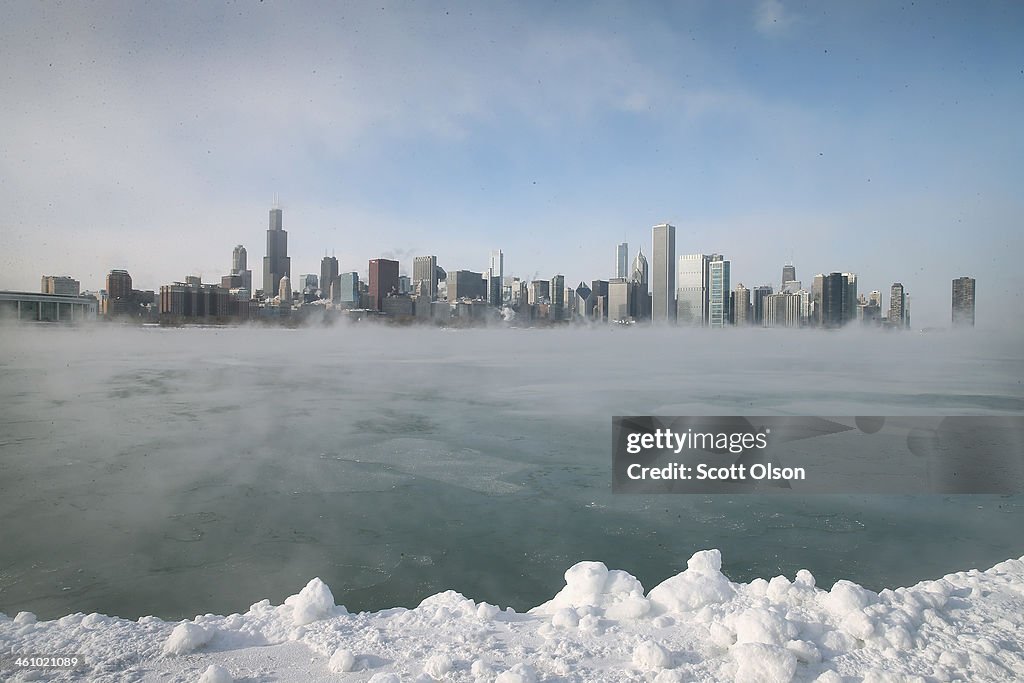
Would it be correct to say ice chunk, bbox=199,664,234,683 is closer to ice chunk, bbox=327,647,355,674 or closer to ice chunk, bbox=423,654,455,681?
ice chunk, bbox=327,647,355,674

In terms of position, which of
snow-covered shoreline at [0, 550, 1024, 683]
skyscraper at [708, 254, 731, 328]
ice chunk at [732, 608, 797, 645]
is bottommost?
snow-covered shoreline at [0, 550, 1024, 683]

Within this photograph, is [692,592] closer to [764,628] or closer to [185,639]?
[764,628]

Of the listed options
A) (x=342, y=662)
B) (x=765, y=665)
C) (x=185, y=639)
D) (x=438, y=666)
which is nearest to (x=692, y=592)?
(x=765, y=665)

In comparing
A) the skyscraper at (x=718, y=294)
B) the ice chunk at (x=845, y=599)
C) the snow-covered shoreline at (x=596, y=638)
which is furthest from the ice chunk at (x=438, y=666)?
the skyscraper at (x=718, y=294)

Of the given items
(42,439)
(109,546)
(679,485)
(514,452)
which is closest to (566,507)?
(679,485)

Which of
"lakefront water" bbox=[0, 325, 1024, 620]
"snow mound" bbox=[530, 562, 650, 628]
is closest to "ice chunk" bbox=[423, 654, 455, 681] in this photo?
"snow mound" bbox=[530, 562, 650, 628]
